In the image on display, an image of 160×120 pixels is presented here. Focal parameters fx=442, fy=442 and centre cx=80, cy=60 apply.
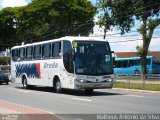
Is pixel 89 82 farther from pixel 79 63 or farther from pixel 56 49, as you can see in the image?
pixel 56 49

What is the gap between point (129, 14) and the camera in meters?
42.0

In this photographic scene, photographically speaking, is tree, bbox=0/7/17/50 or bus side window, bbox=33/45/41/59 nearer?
bus side window, bbox=33/45/41/59

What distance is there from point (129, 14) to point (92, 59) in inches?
711

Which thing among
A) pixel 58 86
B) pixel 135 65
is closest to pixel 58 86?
pixel 58 86

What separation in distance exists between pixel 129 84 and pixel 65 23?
78.8 ft

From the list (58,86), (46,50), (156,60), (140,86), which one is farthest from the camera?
(156,60)

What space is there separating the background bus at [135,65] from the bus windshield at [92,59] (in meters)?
37.2

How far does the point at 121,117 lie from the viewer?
561 inches

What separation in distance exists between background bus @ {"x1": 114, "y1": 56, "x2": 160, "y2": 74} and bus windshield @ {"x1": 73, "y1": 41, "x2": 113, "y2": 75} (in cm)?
3720

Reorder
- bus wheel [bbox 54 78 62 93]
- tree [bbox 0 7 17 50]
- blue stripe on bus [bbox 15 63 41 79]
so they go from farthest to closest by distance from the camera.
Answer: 1. tree [bbox 0 7 17 50]
2. blue stripe on bus [bbox 15 63 41 79]
3. bus wheel [bbox 54 78 62 93]

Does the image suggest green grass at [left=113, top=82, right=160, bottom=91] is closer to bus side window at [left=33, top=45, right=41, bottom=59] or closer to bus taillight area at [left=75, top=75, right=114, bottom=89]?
bus taillight area at [left=75, top=75, right=114, bottom=89]

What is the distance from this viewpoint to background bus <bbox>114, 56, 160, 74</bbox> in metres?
62.6

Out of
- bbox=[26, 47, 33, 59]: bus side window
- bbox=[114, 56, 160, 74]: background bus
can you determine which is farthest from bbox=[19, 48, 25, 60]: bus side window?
bbox=[114, 56, 160, 74]: background bus

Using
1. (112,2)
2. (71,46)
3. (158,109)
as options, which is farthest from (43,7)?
(158,109)
